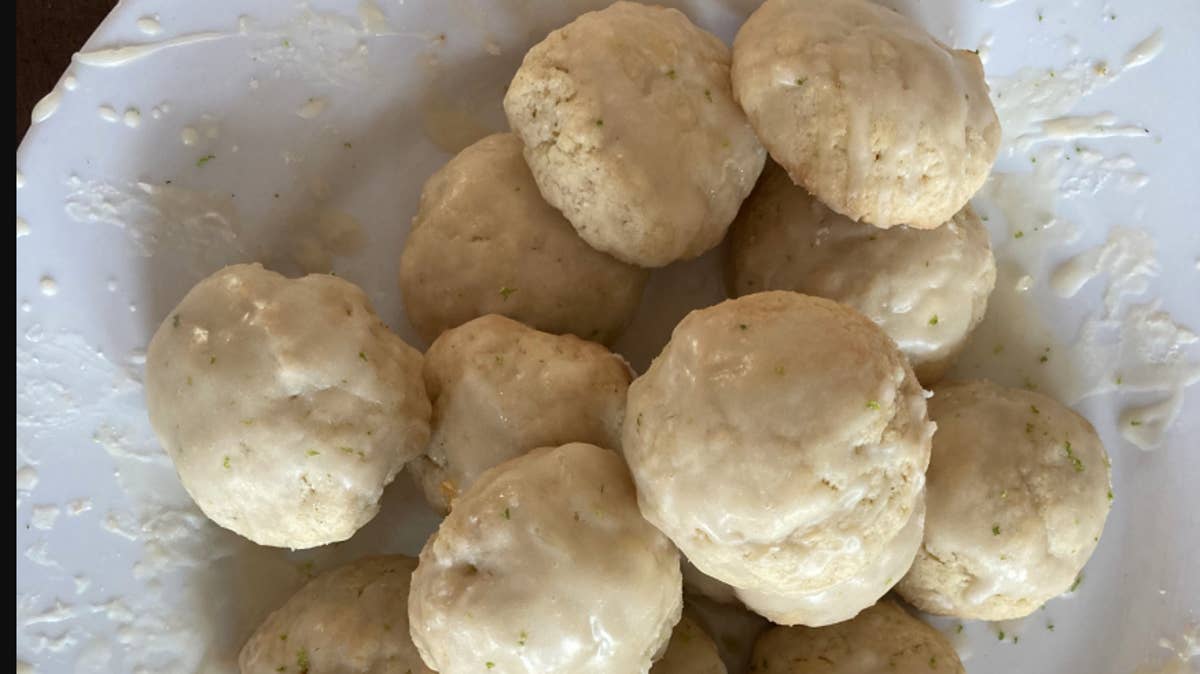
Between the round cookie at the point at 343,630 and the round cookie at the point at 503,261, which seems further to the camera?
the round cookie at the point at 503,261

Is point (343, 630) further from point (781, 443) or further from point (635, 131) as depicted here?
point (635, 131)

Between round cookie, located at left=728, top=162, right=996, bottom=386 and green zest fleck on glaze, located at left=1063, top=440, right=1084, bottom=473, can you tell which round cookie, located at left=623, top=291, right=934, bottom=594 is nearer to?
round cookie, located at left=728, top=162, right=996, bottom=386

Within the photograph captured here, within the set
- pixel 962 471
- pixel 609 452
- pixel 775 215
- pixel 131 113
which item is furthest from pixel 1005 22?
pixel 131 113

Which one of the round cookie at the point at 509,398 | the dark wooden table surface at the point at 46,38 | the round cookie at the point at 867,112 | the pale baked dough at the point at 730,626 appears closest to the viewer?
the round cookie at the point at 867,112

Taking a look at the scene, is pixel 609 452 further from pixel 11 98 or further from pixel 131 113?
pixel 11 98

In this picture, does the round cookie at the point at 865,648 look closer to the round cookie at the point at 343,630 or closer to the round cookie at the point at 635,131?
the round cookie at the point at 343,630

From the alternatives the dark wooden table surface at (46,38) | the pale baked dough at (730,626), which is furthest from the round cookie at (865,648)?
the dark wooden table surface at (46,38)

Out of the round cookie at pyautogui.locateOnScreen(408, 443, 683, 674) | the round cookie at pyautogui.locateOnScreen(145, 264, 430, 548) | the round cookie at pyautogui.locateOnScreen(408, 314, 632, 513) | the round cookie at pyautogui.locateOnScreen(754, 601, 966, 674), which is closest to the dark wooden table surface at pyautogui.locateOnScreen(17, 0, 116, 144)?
the round cookie at pyautogui.locateOnScreen(145, 264, 430, 548)
